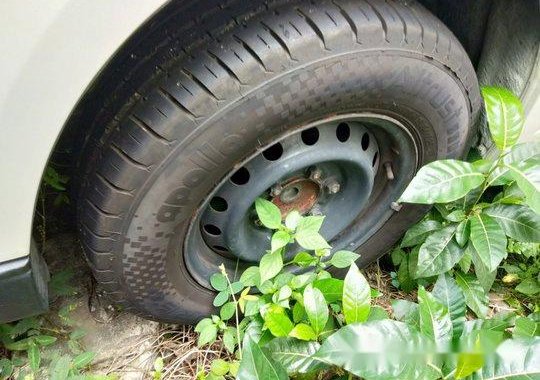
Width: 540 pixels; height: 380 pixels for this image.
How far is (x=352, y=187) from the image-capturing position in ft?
4.75

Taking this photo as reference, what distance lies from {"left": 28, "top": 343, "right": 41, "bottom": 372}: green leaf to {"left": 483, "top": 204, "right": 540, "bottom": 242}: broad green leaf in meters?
1.32

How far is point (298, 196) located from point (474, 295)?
66 centimetres

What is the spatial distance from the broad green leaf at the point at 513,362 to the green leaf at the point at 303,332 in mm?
363

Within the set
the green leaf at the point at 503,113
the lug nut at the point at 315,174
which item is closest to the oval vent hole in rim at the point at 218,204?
the lug nut at the point at 315,174

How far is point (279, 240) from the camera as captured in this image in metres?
1.24

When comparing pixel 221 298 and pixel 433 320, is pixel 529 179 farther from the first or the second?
pixel 221 298

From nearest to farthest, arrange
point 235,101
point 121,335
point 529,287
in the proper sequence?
point 235,101, point 121,335, point 529,287

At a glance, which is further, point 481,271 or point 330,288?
point 481,271

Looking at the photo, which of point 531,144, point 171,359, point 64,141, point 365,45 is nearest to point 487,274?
point 531,144

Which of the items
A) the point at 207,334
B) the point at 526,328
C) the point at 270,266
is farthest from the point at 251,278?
the point at 526,328

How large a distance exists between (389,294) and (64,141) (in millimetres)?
1126

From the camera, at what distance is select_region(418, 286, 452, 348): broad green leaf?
45.9 inches

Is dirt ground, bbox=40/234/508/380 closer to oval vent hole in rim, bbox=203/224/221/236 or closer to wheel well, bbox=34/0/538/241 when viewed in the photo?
wheel well, bbox=34/0/538/241

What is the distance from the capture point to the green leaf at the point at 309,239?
124cm
